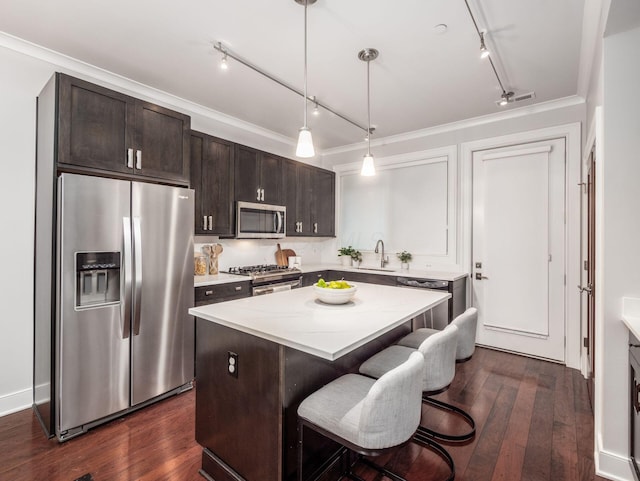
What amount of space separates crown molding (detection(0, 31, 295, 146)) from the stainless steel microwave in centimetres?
108

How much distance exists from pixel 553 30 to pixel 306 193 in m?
3.14

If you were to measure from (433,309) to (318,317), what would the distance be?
241cm

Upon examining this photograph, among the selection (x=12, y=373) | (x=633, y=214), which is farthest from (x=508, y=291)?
(x=12, y=373)

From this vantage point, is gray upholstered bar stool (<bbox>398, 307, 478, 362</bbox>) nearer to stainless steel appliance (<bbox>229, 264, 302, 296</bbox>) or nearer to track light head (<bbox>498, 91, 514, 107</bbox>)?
stainless steel appliance (<bbox>229, 264, 302, 296</bbox>)

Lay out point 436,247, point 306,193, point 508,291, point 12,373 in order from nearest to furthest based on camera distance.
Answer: point 12,373 < point 508,291 < point 436,247 < point 306,193

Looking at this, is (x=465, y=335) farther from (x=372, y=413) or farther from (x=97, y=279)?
(x=97, y=279)

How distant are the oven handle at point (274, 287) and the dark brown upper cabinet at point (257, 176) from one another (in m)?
1.03

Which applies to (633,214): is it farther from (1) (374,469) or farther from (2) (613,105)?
(1) (374,469)

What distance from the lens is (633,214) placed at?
177 centimetres

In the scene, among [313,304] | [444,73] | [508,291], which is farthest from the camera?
[508,291]

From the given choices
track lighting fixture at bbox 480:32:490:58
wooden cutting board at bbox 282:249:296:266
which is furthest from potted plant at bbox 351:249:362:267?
track lighting fixture at bbox 480:32:490:58

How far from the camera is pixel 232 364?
1.67m

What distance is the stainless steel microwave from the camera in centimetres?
370

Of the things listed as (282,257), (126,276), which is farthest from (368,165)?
(282,257)
